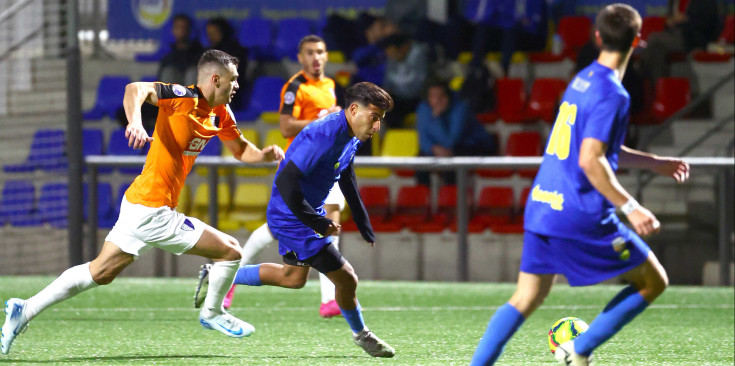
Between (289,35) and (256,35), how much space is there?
1.52ft

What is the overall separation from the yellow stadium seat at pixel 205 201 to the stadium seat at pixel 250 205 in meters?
0.13

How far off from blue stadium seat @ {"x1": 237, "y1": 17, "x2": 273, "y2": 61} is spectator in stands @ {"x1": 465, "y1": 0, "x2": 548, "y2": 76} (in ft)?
9.08

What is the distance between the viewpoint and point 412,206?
11.8 metres

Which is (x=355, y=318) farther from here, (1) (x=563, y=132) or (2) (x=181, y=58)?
(2) (x=181, y=58)

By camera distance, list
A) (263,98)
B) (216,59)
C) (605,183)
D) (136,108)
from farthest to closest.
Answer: (263,98) → (216,59) → (136,108) → (605,183)

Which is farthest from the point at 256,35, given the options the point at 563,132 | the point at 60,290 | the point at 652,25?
the point at 563,132

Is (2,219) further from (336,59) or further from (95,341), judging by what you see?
(95,341)

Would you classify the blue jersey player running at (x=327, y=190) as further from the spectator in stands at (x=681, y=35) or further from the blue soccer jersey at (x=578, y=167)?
the spectator in stands at (x=681, y=35)

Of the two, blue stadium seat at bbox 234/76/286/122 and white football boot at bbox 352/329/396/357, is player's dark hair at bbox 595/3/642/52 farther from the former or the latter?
blue stadium seat at bbox 234/76/286/122

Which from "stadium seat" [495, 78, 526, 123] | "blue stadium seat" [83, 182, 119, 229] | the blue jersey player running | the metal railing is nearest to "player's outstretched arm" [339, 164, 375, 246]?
the blue jersey player running

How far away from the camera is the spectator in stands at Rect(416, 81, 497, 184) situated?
1195 centimetres

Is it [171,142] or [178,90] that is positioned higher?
[178,90]

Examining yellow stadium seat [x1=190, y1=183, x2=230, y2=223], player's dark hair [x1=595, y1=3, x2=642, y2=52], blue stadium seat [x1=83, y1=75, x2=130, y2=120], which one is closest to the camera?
player's dark hair [x1=595, y1=3, x2=642, y2=52]

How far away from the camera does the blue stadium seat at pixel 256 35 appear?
14.1 metres
